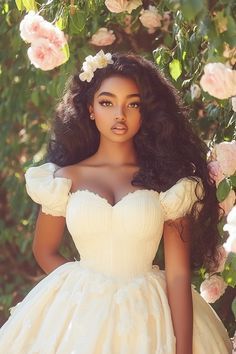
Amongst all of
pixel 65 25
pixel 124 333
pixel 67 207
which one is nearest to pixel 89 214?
pixel 67 207

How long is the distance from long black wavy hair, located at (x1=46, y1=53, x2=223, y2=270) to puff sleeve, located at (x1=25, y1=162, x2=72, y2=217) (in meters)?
0.09

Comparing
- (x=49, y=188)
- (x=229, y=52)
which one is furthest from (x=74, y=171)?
(x=229, y=52)

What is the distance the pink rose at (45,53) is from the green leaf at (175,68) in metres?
0.54

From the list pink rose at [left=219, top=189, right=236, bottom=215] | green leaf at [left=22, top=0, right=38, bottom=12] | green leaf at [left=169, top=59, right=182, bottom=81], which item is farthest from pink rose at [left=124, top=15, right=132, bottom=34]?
pink rose at [left=219, top=189, right=236, bottom=215]


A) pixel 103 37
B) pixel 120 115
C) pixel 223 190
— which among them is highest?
pixel 103 37

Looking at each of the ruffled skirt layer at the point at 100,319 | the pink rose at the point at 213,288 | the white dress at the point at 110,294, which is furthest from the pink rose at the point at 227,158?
the pink rose at the point at 213,288

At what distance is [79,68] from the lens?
4.40 metres

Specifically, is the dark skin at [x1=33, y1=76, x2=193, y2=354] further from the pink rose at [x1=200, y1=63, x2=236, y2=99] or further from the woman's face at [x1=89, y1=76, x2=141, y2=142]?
the pink rose at [x1=200, y1=63, x2=236, y2=99]

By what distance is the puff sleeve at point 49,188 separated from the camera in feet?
11.5

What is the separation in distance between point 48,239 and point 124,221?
47cm

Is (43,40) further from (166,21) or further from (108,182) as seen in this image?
(166,21)

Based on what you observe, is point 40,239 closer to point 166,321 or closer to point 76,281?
point 76,281

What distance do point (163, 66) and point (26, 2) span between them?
23.3 inches

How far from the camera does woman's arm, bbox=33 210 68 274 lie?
3.66 meters
